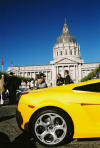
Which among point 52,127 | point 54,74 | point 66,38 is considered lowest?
point 52,127

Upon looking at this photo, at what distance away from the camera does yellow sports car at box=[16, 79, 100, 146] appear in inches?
130

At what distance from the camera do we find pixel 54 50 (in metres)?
102

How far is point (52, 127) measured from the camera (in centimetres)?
347

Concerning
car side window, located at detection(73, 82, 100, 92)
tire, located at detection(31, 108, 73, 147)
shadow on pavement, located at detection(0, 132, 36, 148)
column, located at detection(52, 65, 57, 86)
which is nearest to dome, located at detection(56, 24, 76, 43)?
column, located at detection(52, 65, 57, 86)

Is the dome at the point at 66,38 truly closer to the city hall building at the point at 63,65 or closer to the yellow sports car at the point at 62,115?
the city hall building at the point at 63,65

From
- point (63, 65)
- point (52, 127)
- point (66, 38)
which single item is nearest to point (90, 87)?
point (52, 127)

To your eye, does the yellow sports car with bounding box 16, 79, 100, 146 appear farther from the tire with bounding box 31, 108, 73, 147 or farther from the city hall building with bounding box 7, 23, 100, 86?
the city hall building with bounding box 7, 23, 100, 86

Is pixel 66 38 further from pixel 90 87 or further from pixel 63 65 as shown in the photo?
pixel 90 87

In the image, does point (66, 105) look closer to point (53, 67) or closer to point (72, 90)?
point (72, 90)

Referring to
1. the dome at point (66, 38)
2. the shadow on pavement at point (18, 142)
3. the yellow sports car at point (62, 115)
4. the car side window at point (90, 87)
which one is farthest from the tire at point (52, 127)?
the dome at point (66, 38)

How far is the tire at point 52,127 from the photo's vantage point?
3.37m

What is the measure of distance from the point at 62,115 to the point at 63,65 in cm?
9038

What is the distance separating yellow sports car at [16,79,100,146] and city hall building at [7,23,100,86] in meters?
88.6

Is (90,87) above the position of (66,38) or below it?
below
